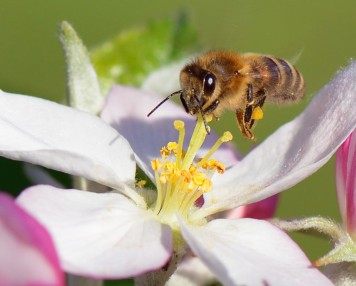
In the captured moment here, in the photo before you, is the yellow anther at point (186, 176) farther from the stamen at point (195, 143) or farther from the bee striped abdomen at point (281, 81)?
the bee striped abdomen at point (281, 81)

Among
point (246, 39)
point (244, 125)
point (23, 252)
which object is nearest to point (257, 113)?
point (244, 125)

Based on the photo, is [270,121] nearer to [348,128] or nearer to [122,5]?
[122,5]

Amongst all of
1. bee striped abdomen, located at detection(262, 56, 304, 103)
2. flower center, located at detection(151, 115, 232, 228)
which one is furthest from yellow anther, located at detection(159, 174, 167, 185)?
bee striped abdomen, located at detection(262, 56, 304, 103)

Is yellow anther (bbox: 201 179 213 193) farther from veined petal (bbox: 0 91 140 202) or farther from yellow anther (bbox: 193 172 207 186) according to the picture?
veined petal (bbox: 0 91 140 202)

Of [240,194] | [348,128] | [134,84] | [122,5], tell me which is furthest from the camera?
[122,5]

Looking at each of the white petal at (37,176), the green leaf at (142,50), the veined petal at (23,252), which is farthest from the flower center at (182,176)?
the green leaf at (142,50)

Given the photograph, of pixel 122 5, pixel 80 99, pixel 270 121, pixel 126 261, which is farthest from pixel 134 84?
pixel 122 5

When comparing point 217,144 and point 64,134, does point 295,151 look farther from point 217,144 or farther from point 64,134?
point 64,134
